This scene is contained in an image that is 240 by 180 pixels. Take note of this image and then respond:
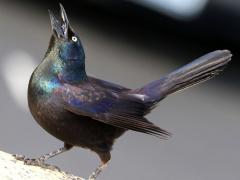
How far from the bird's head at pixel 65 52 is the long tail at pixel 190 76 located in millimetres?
514

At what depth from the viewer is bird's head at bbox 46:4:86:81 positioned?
486 cm

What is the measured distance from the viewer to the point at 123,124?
4859mm

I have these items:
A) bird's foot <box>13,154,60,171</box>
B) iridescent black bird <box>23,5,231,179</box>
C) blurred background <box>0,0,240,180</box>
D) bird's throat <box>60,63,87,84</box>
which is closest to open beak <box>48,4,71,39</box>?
iridescent black bird <box>23,5,231,179</box>

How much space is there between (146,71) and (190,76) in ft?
14.5

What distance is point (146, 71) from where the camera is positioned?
9.71 m

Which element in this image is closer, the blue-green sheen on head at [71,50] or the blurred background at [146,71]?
the blue-green sheen on head at [71,50]

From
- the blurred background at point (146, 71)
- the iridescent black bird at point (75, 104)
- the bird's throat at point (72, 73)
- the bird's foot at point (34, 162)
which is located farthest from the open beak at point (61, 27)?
the blurred background at point (146, 71)

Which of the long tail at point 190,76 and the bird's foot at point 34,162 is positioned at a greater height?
the long tail at point 190,76

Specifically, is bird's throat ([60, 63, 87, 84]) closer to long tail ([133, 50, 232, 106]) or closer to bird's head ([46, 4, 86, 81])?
bird's head ([46, 4, 86, 81])

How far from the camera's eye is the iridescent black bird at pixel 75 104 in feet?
15.6

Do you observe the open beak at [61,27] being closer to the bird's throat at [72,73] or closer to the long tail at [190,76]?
the bird's throat at [72,73]

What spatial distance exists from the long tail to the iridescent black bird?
193mm

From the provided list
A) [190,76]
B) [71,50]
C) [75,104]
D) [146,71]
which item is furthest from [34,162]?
[146,71]

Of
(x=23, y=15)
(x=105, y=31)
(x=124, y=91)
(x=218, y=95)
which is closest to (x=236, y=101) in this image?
(x=218, y=95)
